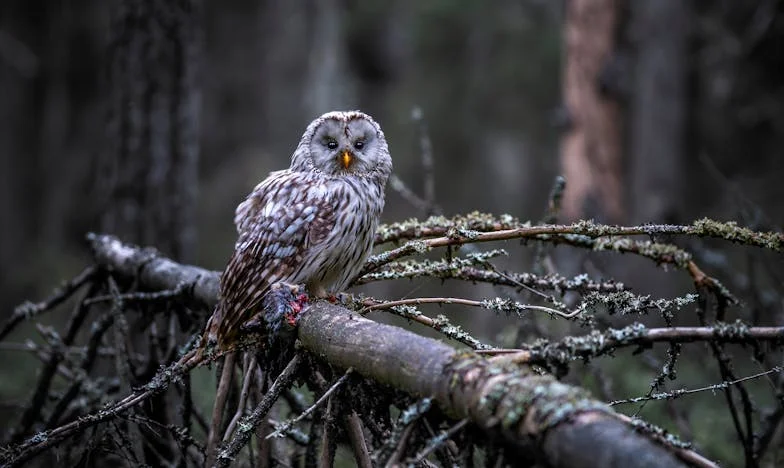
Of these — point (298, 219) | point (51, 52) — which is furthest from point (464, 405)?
point (51, 52)

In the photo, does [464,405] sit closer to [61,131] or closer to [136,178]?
[136,178]

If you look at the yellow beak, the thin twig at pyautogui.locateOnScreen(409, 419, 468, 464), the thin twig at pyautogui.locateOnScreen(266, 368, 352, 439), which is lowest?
the thin twig at pyautogui.locateOnScreen(409, 419, 468, 464)

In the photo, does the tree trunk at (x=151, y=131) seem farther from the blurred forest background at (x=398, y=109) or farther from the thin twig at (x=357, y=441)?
the thin twig at (x=357, y=441)

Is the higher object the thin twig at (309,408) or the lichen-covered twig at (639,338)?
the lichen-covered twig at (639,338)

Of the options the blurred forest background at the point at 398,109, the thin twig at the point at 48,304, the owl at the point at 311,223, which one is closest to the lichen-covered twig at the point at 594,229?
the owl at the point at 311,223

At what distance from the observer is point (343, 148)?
3.48m

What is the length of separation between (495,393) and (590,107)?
906cm

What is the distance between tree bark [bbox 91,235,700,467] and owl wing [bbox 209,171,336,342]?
22.7 inches

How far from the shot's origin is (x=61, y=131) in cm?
2183

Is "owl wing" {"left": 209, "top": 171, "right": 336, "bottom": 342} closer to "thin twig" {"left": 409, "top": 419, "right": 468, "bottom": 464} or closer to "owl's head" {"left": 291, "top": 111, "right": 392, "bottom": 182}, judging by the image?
"owl's head" {"left": 291, "top": 111, "right": 392, "bottom": 182}

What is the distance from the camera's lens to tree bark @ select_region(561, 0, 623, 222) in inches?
396

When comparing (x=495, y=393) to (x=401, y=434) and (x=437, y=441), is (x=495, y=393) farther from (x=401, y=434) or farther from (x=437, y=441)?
(x=401, y=434)

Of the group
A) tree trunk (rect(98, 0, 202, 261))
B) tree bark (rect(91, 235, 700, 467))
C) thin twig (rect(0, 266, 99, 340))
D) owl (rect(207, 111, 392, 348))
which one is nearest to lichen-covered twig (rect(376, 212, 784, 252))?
owl (rect(207, 111, 392, 348))

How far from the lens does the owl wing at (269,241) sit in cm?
292
